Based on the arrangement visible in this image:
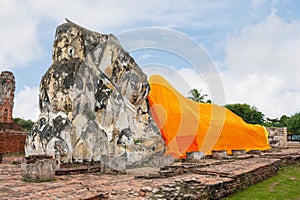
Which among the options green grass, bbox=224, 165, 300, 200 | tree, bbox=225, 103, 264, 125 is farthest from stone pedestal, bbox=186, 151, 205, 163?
tree, bbox=225, 103, 264, 125

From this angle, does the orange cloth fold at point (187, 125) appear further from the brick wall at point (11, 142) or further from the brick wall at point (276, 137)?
the brick wall at point (11, 142)

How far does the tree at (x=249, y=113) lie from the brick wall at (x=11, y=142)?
26679mm

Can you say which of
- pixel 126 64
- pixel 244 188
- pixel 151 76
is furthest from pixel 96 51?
pixel 244 188

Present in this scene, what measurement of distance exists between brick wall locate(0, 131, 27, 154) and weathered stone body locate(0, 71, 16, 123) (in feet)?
26.6

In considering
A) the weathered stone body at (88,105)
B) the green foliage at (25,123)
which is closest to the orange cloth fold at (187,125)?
the weathered stone body at (88,105)

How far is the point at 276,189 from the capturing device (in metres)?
7.08

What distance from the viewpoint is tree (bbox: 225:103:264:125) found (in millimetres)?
35312

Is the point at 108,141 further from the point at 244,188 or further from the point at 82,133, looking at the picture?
the point at 244,188

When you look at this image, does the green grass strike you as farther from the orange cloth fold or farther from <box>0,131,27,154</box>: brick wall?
<box>0,131,27,154</box>: brick wall

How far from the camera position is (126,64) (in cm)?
1193

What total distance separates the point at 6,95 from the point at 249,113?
2575cm

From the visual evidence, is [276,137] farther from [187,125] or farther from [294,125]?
[294,125]

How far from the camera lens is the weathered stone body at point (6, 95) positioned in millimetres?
21703

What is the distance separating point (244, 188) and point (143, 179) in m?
2.37
